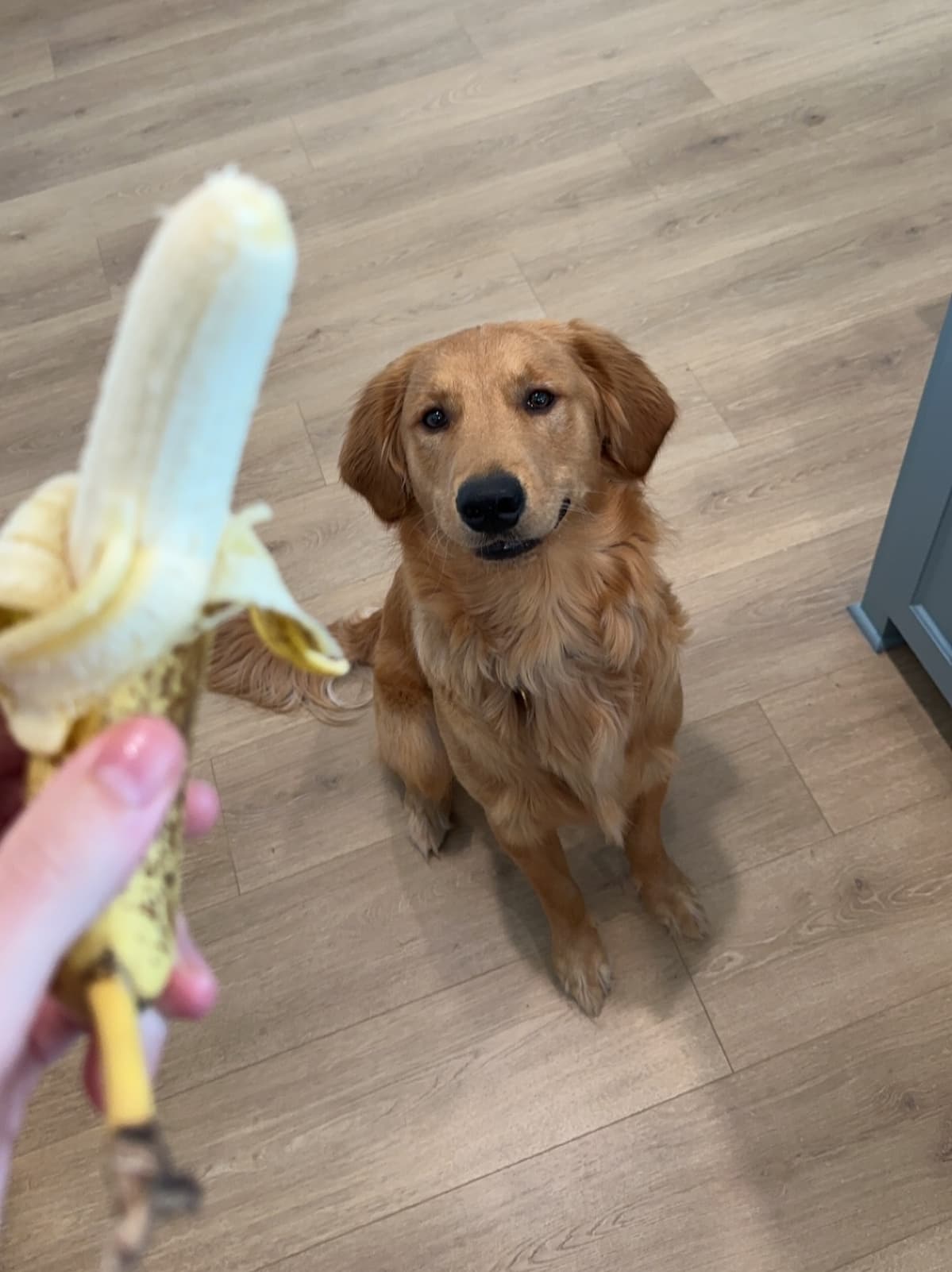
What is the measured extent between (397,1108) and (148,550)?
1352 millimetres

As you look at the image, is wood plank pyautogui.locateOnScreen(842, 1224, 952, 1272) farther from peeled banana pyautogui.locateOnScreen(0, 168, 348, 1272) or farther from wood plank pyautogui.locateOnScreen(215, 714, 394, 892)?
peeled banana pyautogui.locateOnScreen(0, 168, 348, 1272)

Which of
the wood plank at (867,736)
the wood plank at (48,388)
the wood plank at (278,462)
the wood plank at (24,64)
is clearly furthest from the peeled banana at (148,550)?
the wood plank at (24,64)

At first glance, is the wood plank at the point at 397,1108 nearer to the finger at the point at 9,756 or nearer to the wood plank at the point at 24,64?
the finger at the point at 9,756

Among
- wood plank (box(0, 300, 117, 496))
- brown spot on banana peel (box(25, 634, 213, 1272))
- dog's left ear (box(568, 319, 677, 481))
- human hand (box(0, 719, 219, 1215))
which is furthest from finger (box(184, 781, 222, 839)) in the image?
wood plank (box(0, 300, 117, 496))

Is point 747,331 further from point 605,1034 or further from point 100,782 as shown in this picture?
point 100,782

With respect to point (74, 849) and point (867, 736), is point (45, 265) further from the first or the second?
point (74, 849)

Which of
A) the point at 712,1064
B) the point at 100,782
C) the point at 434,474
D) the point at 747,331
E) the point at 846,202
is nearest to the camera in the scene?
the point at 100,782

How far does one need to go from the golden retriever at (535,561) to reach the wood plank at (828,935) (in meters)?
0.38

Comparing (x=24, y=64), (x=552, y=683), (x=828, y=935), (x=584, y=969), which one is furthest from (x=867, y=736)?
(x=24, y=64)

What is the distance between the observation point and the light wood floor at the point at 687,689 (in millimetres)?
1519

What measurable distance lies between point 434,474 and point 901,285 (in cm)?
174

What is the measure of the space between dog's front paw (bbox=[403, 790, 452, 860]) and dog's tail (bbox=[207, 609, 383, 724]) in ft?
0.97

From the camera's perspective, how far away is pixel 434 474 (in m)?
1.31

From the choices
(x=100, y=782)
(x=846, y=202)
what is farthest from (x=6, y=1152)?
(x=846, y=202)
